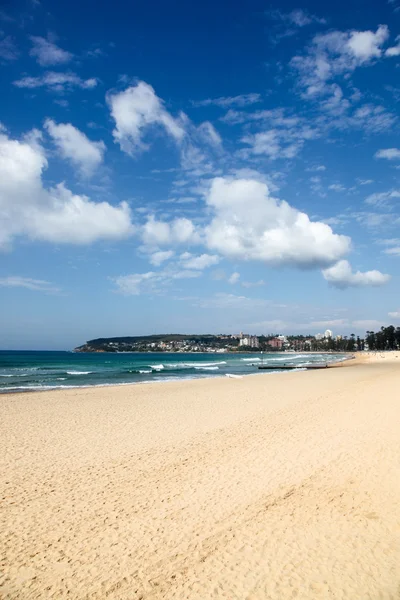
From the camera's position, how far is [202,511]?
619 centimetres

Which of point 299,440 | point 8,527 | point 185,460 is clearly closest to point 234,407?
point 299,440

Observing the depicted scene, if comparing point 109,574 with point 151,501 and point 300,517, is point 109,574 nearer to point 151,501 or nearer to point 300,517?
point 151,501

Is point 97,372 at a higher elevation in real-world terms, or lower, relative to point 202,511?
lower

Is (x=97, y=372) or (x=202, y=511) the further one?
(x=97, y=372)

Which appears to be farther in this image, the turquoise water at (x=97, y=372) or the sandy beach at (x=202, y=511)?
the turquoise water at (x=97, y=372)

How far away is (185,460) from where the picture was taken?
29.2 ft

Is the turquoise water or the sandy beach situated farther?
the turquoise water

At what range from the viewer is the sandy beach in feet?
14.5

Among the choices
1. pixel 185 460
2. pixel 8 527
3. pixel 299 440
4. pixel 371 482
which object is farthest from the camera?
pixel 299 440

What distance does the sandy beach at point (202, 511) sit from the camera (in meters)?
4.43

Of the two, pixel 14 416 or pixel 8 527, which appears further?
pixel 14 416

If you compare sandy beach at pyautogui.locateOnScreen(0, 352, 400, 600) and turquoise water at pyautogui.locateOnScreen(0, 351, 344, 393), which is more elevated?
sandy beach at pyautogui.locateOnScreen(0, 352, 400, 600)

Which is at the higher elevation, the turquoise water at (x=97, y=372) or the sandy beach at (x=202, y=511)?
the sandy beach at (x=202, y=511)

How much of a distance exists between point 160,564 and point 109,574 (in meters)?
0.63
